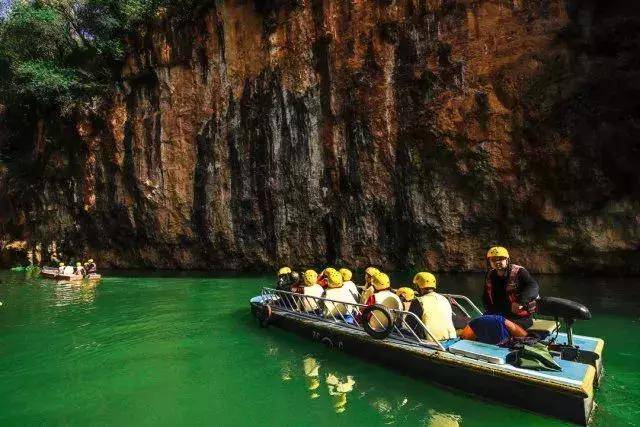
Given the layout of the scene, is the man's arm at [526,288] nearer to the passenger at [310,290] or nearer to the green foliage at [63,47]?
the passenger at [310,290]

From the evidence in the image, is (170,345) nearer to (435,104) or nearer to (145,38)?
(435,104)

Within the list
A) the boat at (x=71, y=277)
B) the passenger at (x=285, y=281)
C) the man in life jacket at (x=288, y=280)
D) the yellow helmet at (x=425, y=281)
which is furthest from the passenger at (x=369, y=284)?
the boat at (x=71, y=277)

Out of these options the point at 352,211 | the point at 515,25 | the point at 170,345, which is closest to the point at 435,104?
the point at 515,25

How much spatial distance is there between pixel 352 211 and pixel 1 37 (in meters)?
26.7

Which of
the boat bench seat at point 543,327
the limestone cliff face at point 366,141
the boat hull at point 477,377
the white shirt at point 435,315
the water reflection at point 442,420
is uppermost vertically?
the limestone cliff face at point 366,141

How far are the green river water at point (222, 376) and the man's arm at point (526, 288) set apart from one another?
1.40m

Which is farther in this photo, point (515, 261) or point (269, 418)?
point (515, 261)

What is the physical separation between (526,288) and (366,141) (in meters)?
13.7

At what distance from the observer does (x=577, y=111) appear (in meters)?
15.2

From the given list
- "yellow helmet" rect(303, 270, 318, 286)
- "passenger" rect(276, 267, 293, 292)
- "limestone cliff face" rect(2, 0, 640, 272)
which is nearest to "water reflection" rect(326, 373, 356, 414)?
"yellow helmet" rect(303, 270, 318, 286)

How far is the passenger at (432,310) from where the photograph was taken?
6629mm

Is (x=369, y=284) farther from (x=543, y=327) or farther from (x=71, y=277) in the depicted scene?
(x=71, y=277)

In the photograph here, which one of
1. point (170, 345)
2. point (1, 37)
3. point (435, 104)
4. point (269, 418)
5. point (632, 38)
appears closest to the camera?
point (269, 418)

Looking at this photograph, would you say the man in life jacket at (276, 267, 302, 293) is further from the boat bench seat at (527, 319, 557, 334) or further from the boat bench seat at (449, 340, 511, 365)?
the boat bench seat at (527, 319, 557, 334)
